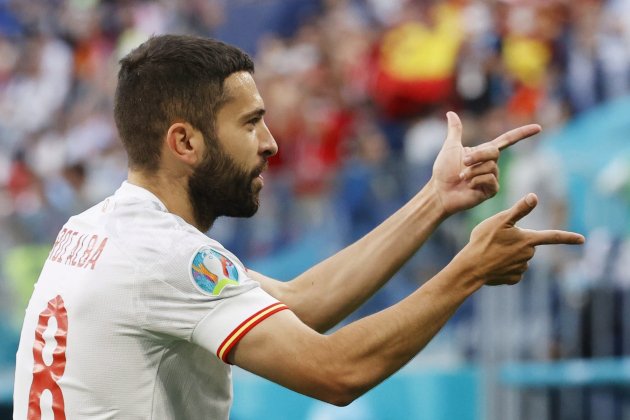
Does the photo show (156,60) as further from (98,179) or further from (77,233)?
(98,179)

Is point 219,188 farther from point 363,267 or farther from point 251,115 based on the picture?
point 363,267

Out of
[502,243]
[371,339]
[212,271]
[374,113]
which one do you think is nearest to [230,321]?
[212,271]

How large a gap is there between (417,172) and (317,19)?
4347mm

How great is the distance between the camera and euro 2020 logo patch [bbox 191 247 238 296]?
136 inches

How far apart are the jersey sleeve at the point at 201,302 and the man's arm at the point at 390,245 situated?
0.84 meters

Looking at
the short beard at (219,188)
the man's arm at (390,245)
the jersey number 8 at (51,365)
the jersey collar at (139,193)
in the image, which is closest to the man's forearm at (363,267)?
the man's arm at (390,245)

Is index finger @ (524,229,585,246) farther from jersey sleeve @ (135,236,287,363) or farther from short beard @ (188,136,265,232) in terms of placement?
short beard @ (188,136,265,232)

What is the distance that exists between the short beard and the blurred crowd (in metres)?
3.78

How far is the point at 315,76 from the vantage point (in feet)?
36.5

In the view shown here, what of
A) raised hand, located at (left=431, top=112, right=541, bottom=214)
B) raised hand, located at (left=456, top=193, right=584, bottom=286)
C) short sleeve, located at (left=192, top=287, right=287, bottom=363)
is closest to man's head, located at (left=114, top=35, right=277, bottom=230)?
short sleeve, located at (left=192, top=287, right=287, bottom=363)

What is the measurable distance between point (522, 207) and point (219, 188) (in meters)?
0.94

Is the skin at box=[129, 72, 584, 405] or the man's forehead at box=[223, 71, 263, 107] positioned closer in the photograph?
the skin at box=[129, 72, 584, 405]

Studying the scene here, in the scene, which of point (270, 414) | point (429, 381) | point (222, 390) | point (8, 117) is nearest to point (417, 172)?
point (429, 381)

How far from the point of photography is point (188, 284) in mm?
3461
